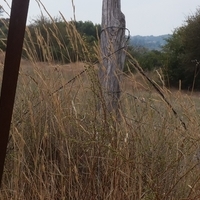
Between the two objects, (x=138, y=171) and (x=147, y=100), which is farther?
(x=147, y=100)

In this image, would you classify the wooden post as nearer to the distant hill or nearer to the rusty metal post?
the distant hill

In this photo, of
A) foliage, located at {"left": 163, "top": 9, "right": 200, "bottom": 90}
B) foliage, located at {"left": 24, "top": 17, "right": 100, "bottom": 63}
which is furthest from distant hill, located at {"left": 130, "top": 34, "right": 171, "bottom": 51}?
foliage, located at {"left": 163, "top": 9, "right": 200, "bottom": 90}

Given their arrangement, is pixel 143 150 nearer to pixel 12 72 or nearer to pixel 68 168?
pixel 68 168

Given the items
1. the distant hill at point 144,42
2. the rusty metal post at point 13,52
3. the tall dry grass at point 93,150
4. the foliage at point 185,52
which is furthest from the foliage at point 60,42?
the foliage at point 185,52

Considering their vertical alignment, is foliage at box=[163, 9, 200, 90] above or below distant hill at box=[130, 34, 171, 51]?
below

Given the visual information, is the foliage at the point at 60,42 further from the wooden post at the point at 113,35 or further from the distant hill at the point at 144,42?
the distant hill at the point at 144,42

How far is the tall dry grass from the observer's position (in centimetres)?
214

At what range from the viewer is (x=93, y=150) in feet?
7.36

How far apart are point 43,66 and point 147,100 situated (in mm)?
689

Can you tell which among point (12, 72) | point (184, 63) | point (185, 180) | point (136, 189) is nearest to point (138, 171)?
point (136, 189)

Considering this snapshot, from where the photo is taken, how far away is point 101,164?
2.28 metres

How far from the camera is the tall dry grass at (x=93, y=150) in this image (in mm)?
2139

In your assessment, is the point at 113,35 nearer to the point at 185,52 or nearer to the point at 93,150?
the point at 93,150

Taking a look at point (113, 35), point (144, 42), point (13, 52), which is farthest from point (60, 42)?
point (144, 42)
